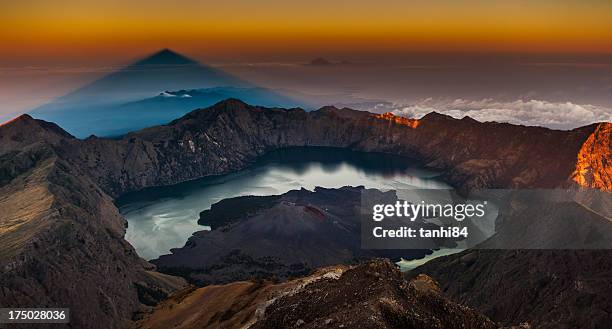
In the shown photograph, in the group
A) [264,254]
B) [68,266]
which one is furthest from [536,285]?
[68,266]

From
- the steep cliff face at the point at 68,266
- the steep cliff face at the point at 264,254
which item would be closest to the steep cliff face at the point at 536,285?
the steep cliff face at the point at 264,254

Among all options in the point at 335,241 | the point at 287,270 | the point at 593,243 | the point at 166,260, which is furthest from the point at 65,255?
the point at 593,243

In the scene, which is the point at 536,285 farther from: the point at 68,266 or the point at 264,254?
the point at 68,266

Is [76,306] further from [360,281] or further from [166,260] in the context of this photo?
[360,281]

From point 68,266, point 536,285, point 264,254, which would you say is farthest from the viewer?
point 264,254

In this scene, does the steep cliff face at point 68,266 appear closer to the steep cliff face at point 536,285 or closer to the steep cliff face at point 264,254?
the steep cliff face at point 264,254

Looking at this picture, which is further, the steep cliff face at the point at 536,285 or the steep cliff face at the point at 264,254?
the steep cliff face at the point at 264,254

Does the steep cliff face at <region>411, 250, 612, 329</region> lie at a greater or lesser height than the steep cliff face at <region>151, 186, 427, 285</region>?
greater

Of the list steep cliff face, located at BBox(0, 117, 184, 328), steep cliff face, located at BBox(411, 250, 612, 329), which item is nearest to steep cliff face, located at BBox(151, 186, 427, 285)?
steep cliff face, located at BBox(0, 117, 184, 328)

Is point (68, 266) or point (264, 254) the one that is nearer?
point (68, 266)

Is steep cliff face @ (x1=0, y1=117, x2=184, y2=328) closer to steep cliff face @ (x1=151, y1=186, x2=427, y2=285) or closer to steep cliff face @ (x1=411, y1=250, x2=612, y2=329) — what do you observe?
steep cliff face @ (x1=151, y1=186, x2=427, y2=285)

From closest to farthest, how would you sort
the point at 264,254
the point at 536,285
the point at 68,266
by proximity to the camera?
1. the point at 536,285
2. the point at 68,266
3. the point at 264,254

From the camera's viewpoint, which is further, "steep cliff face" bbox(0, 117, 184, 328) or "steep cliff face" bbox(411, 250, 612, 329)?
"steep cliff face" bbox(0, 117, 184, 328)
